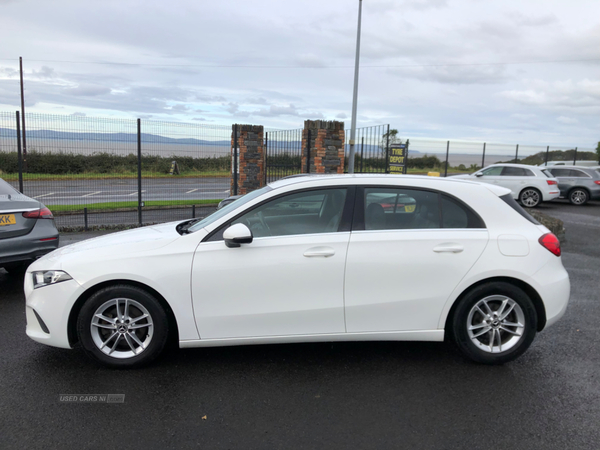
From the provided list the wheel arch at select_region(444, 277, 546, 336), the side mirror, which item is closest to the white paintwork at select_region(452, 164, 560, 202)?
the wheel arch at select_region(444, 277, 546, 336)

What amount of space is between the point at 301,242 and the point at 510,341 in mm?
1933

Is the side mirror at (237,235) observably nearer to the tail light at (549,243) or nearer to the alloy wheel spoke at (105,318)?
the alloy wheel spoke at (105,318)

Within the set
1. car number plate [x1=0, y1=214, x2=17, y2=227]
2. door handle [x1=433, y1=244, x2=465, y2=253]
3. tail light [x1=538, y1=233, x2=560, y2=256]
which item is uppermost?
tail light [x1=538, y1=233, x2=560, y2=256]

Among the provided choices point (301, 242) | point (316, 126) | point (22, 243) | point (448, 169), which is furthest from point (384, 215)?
point (448, 169)

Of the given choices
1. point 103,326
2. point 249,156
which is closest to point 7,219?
point 103,326

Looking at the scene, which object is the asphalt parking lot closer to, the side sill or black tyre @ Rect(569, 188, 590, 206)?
the side sill

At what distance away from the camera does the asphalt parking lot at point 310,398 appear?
3.07 m

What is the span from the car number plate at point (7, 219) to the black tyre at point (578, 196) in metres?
19.8

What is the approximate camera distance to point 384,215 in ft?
13.7

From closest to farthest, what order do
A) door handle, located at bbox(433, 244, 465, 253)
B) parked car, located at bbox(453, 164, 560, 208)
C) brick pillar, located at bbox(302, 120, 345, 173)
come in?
1. door handle, located at bbox(433, 244, 465, 253)
2. brick pillar, located at bbox(302, 120, 345, 173)
3. parked car, located at bbox(453, 164, 560, 208)

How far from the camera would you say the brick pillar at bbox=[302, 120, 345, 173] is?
1502 centimetres

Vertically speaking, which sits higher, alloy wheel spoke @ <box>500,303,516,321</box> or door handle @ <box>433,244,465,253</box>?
door handle @ <box>433,244,465,253</box>

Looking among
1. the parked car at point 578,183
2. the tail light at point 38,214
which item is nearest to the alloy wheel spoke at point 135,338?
the tail light at point 38,214

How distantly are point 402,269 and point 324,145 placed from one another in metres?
11.4
